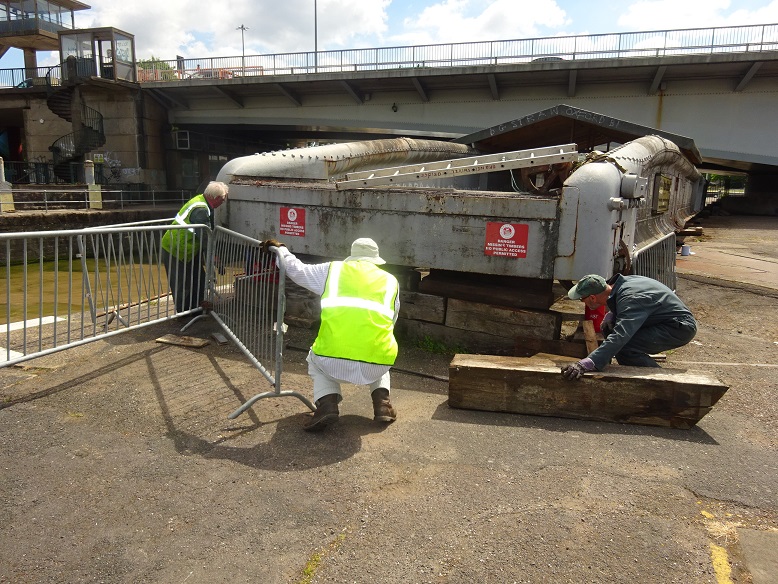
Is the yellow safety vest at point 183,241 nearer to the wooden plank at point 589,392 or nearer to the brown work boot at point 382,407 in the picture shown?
the brown work boot at point 382,407

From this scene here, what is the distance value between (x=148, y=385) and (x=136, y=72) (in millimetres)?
28832

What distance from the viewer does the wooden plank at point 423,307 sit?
5664 millimetres

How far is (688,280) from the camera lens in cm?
943

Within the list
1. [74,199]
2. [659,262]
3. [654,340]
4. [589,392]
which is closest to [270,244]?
[589,392]

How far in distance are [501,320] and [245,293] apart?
2.47 meters

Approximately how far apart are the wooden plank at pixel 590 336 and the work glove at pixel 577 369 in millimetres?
888

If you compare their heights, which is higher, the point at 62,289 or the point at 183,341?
the point at 183,341

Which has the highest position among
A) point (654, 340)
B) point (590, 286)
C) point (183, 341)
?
point (590, 286)

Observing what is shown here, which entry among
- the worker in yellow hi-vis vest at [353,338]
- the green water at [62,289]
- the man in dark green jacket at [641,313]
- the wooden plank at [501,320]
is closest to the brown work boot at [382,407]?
the worker in yellow hi-vis vest at [353,338]

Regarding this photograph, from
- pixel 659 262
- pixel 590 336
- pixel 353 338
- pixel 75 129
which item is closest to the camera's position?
pixel 353 338

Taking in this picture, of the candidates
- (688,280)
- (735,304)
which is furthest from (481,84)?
(735,304)

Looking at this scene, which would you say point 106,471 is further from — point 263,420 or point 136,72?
point 136,72

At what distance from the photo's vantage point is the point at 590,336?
195 inches

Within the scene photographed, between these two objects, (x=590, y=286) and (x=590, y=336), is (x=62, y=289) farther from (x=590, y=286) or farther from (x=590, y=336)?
(x=590, y=286)
